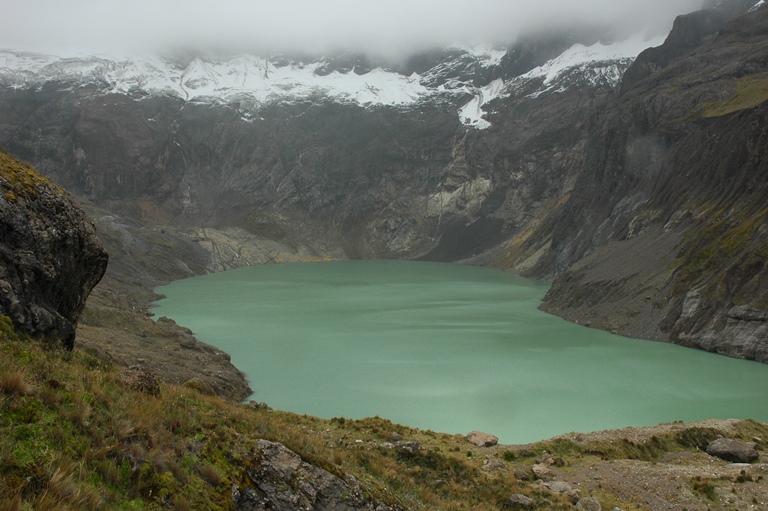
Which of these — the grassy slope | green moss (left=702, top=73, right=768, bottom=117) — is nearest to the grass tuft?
the grassy slope

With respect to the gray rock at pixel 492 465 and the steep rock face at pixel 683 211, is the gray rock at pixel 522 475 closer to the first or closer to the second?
the gray rock at pixel 492 465

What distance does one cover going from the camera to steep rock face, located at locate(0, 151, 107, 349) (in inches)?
438

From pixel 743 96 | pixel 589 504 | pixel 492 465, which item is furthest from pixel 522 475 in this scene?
pixel 743 96

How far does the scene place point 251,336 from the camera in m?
51.0

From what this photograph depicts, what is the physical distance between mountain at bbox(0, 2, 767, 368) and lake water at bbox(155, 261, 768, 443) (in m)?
7.68

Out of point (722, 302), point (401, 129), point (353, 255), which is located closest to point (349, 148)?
point (401, 129)

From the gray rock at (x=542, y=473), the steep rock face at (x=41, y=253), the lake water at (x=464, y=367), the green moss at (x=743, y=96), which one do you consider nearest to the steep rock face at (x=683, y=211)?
the green moss at (x=743, y=96)

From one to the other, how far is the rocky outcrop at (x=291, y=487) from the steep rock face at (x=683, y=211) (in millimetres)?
44619

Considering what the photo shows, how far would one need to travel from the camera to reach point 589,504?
15.2 metres

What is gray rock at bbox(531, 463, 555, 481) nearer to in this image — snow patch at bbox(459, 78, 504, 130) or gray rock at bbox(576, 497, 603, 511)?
gray rock at bbox(576, 497, 603, 511)

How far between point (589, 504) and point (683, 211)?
60546 millimetres

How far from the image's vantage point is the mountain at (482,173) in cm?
6122

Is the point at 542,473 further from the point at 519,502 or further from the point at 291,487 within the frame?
the point at 291,487

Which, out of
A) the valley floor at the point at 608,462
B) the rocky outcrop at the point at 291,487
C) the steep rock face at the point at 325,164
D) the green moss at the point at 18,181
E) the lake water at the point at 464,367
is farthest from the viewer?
the steep rock face at the point at 325,164
